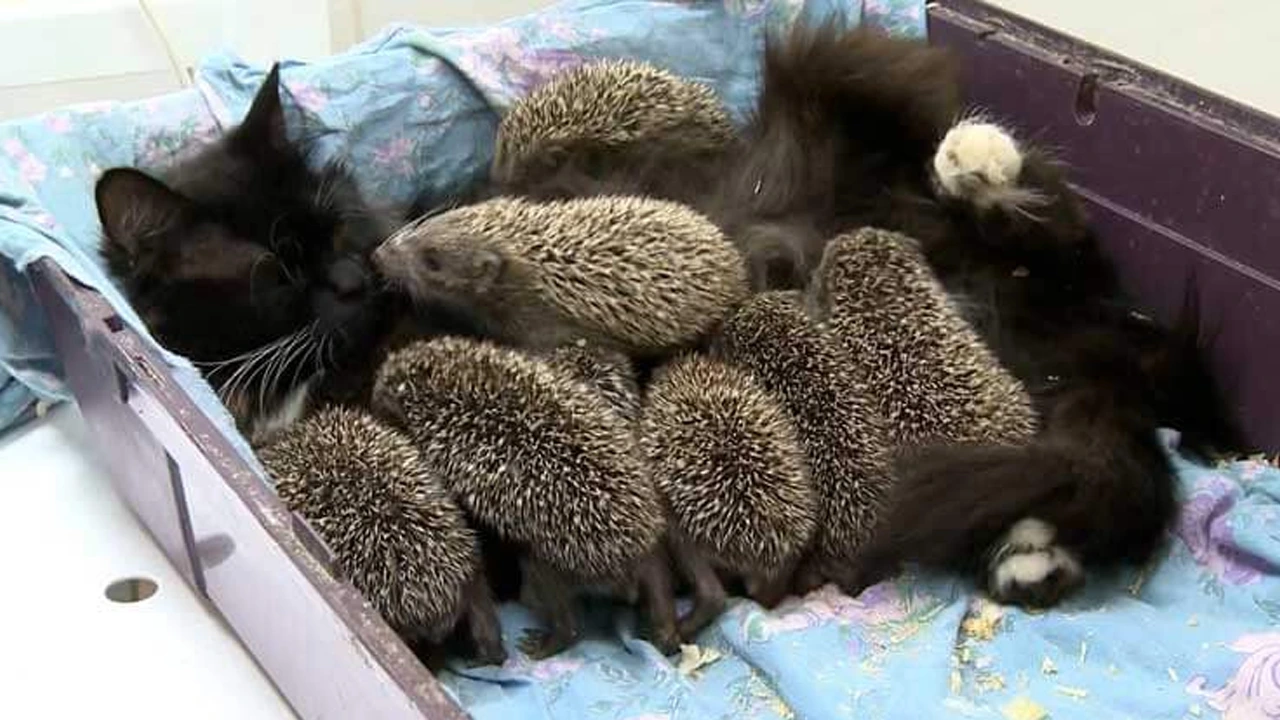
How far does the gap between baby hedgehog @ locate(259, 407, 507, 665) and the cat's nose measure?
221 mm

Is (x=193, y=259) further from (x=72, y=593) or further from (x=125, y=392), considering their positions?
(x=72, y=593)

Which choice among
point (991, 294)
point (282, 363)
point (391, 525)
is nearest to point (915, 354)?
point (991, 294)

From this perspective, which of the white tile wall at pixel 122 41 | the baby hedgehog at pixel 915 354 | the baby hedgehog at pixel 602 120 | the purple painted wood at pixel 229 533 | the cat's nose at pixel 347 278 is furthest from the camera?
the white tile wall at pixel 122 41

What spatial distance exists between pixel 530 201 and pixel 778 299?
296 millimetres

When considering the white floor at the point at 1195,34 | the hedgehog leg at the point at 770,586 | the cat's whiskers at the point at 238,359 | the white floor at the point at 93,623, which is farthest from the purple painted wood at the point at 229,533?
the white floor at the point at 1195,34

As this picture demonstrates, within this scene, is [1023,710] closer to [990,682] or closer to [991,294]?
[990,682]

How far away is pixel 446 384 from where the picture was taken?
133cm

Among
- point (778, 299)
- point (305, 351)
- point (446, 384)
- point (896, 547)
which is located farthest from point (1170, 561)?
point (305, 351)

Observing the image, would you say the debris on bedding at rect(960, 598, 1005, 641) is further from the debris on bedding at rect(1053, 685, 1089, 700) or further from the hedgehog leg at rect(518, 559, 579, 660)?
the hedgehog leg at rect(518, 559, 579, 660)

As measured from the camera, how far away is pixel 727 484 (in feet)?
4.36

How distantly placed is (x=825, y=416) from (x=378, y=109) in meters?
0.70

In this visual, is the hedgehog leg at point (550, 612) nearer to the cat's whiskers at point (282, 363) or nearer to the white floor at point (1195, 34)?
the cat's whiskers at point (282, 363)

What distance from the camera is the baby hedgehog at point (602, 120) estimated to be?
66.1 inches

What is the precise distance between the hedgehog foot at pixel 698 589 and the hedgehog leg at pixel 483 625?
6.8 inches
